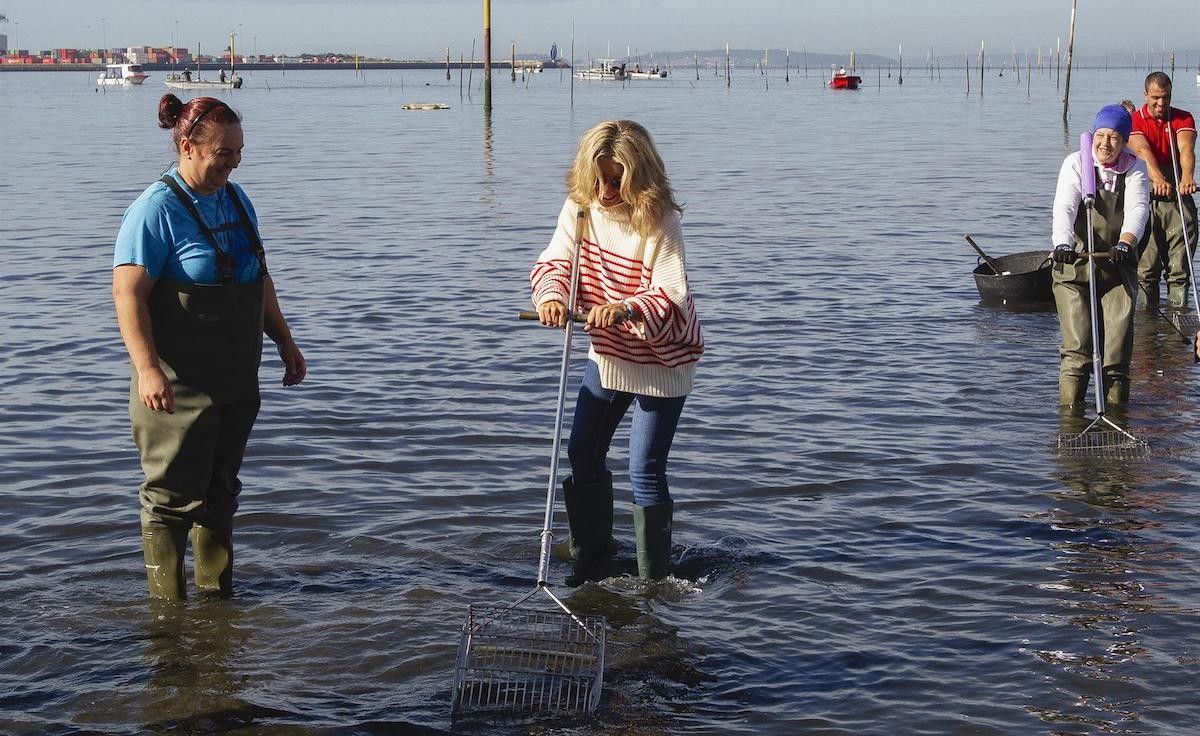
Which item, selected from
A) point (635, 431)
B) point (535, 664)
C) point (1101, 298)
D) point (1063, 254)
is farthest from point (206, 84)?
point (535, 664)

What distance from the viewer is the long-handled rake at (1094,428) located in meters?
8.30

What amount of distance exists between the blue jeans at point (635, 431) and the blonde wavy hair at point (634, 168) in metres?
0.72

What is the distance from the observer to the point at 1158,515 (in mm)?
7223

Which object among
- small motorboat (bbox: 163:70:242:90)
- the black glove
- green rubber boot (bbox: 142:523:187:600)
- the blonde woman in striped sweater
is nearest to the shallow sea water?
green rubber boot (bbox: 142:523:187:600)

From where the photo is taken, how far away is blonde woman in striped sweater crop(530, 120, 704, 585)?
17.7 ft

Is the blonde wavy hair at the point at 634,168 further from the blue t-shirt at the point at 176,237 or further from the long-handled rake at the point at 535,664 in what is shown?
the blue t-shirt at the point at 176,237

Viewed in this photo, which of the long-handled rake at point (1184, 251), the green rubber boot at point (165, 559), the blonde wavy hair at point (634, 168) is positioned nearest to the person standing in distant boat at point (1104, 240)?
the long-handled rake at point (1184, 251)

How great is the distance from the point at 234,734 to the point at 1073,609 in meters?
3.43

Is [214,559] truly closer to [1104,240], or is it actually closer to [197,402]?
[197,402]

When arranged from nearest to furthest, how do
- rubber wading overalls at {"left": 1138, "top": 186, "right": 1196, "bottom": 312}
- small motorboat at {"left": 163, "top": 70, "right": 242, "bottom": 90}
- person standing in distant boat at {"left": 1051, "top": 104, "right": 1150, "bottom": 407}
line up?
person standing in distant boat at {"left": 1051, "top": 104, "right": 1150, "bottom": 407}, rubber wading overalls at {"left": 1138, "top": 186, "right": 1196, "bottom": 312}, small motorboat at {"left": 163, "top": 70, "right": 242, "bottom": 90}

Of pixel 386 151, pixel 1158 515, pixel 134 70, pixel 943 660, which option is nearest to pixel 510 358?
pixel 1158 515

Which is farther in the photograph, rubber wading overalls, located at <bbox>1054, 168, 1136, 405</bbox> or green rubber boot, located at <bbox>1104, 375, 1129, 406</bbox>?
green rubber boot, located at <bbox>1104, 375, 1129, 406</bbox>

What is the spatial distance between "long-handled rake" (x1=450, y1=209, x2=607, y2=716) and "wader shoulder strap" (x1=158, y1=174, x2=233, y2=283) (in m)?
1.27

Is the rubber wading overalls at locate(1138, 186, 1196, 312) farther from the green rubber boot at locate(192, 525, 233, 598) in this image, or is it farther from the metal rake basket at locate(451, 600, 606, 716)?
the green rubber boot at locate(192, 525, 233, 598)
